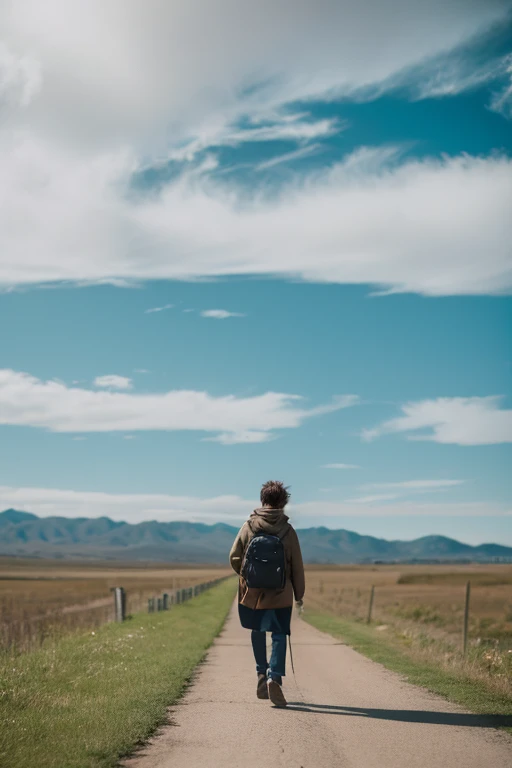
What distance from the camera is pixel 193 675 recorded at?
1148 centimetres

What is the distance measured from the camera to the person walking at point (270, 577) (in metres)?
8.66

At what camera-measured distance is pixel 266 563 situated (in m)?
8.68

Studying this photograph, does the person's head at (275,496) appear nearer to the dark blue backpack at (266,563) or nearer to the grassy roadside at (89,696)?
the dark blue backpack at (266,563)

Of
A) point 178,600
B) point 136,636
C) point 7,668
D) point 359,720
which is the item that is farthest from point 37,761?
point 178,600

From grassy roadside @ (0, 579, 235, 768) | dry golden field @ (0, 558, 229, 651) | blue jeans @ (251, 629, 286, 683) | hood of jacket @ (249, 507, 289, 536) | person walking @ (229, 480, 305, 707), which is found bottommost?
dry golden field @ (0, 558, 229, 651)

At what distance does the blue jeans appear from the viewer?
339 inches

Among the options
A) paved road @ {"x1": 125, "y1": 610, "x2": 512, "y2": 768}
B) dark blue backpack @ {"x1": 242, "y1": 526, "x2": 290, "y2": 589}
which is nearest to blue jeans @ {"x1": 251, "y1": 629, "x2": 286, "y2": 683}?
paved road @ {"x1": 125, "y1": 610, "x2": 512, "y2": 768}

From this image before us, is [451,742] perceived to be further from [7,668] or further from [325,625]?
[325,625]

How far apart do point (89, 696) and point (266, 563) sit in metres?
2.44

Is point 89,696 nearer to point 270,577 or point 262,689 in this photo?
point 262,689

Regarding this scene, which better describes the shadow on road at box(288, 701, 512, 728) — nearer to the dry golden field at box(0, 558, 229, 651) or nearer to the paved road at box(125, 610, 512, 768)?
the paved road at box(125, 610, 512, 768)

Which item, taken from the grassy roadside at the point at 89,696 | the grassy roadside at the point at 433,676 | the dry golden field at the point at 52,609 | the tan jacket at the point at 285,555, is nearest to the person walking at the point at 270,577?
the tan jacket at the point at 285,555

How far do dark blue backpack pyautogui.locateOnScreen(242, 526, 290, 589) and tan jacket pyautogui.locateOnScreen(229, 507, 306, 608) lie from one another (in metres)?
0.11

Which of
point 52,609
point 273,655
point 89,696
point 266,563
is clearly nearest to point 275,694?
point 273,655
